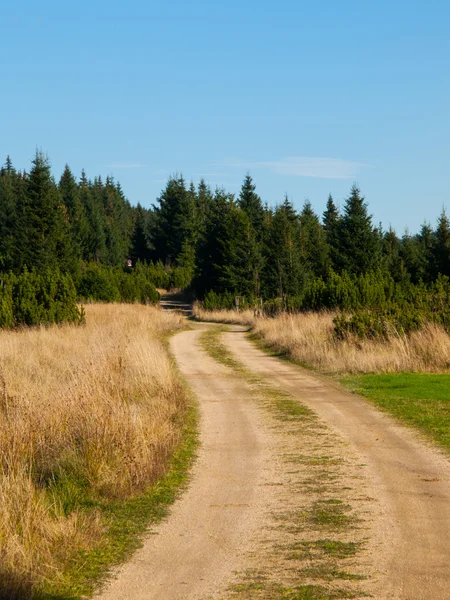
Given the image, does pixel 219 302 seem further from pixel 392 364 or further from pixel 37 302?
pixel 392 364

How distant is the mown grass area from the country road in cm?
41

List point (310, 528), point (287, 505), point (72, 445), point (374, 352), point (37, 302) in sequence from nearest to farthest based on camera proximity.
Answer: point (310, 528) < point (287, 505) < point (72, 445) < point (374, 352) < point (37, 302)

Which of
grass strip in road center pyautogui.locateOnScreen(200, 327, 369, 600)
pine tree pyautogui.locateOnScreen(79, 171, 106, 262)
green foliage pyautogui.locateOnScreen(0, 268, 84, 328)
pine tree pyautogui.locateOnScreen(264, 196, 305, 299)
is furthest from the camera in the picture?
pine tree pyautogui.locateOnScreen(79, 171, 106, 262)

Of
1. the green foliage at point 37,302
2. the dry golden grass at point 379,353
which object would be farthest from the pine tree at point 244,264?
the dry golden grass at point 379,353

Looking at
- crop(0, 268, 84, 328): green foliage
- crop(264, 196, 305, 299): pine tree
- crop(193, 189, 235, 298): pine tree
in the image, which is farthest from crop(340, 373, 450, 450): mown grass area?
crop(193, 189, 235, 298): pine tree

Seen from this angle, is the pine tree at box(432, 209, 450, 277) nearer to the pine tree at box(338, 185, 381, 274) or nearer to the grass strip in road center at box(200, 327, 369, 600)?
the pine tree at box(338, 185, 381, 274)

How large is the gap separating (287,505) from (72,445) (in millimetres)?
3109

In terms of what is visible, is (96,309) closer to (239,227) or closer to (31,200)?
(31,200)

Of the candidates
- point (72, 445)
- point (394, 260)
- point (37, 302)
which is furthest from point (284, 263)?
point (72, 445)

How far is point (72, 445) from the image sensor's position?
9.45 metres

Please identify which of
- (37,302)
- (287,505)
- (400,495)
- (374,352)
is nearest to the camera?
(287,505)

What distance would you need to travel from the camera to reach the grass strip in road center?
18.0 ft

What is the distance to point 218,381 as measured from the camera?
61.0ft

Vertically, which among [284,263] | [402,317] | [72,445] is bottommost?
[72,445]
